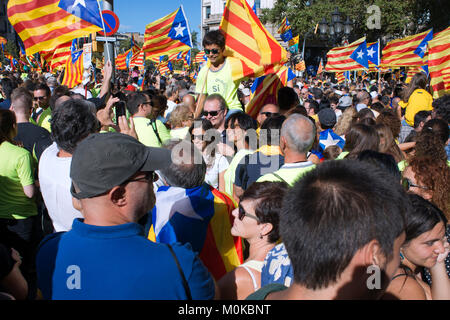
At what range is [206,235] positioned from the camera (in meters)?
2.68

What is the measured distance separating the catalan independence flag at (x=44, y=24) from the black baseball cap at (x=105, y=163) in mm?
5213

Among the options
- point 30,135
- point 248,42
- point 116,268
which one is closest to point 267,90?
point 248,42

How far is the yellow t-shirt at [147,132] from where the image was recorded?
186 inches

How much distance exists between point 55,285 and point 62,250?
14 cm

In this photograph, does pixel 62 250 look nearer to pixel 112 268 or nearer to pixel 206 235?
pixel 112 268

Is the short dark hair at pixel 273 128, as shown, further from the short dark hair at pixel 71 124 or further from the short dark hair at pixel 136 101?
the short dark hair at pixel 71 124

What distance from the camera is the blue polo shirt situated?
4.81ft

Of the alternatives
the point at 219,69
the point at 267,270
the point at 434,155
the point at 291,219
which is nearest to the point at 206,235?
the point at 267,270

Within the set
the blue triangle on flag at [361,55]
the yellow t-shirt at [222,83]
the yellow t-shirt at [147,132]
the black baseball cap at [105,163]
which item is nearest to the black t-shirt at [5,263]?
the black baseball cap at [105,163]

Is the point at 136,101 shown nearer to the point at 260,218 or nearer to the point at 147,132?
the point at 147,132

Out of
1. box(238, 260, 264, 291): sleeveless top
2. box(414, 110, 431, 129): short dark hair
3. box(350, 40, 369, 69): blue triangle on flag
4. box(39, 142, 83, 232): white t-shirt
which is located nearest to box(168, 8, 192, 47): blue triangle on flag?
box(414, 110, 431, 129): short dark hair

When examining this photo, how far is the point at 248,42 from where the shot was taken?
5.70 m

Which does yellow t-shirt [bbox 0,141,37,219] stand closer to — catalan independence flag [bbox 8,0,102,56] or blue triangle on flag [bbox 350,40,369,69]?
catalan independence flag [bbox 8,0,102,56]

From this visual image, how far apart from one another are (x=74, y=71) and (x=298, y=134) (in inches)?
242
